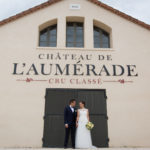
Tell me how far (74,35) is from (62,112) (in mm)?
4186

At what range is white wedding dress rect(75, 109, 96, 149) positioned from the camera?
8.08 m

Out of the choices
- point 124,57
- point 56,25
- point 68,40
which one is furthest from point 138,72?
point 56,25

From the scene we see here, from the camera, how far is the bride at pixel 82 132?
318 inches

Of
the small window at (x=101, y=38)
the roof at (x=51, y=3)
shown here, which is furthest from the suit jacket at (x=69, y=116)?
the roof at (x=51, y=3)

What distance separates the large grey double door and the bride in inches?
42.8

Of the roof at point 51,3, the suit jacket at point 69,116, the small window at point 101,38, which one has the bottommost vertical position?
the suit jacket at point 69,116

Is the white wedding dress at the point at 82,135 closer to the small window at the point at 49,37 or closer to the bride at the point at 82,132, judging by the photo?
the bride at the point at 82,132

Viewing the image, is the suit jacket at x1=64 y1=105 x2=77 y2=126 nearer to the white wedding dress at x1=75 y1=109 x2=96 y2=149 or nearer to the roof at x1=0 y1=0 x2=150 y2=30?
the white wedding dress at x1=75 y1=109 x2=96 y2=149

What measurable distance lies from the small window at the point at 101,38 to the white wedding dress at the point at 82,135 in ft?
13.6

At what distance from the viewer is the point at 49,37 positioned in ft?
36.8

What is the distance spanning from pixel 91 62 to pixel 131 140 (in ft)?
12.9

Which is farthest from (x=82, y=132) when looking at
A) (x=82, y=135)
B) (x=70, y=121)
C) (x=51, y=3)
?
(x=51, y=3)

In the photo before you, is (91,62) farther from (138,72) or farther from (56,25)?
(56,25)

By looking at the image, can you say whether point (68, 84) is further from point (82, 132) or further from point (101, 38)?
point (101, 38)
